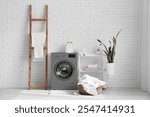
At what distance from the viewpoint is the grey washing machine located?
19.8ft

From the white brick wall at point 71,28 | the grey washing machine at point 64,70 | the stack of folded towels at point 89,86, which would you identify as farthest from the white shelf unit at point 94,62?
the stack of folded towels at point 89,86

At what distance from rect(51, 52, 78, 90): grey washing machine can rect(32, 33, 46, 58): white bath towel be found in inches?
12.6

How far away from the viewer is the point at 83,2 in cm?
638

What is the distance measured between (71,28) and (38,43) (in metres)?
0.78

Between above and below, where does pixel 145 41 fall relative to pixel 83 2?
below

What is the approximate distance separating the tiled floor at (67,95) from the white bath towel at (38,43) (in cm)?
80

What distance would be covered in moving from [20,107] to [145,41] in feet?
10.3

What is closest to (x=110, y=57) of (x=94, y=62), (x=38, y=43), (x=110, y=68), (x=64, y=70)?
(x=110, y=68)

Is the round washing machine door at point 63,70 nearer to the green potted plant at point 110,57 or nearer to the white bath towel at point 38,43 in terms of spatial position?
the white bath towel at point 38,43

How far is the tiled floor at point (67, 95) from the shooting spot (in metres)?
5.19

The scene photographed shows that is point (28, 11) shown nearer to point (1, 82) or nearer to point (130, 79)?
point (1, 82)

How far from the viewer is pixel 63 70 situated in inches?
238

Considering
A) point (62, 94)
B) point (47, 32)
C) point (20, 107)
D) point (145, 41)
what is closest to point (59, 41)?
point (47, 32)

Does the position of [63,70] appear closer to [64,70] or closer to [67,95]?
[64,70]
